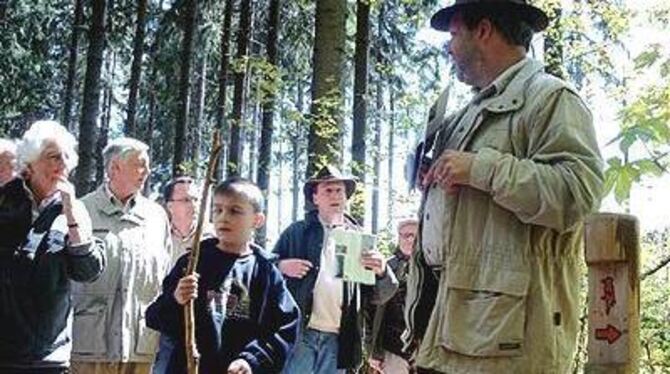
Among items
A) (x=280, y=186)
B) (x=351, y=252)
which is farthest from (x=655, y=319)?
(x=280, y=186)

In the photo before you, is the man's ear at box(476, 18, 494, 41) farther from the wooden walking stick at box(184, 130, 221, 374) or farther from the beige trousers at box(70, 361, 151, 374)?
the beige trousers at box(70, 361, 151, 374)

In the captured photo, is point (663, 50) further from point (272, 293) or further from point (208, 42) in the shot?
point (208, 42)

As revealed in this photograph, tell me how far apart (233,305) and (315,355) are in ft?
5.16

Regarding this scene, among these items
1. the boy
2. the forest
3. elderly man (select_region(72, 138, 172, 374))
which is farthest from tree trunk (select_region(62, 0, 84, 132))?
the boy

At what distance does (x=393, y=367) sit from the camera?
254 inches

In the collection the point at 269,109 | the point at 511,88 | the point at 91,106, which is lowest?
the point at 511,88

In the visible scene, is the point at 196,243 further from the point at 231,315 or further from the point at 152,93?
the point at 152,93

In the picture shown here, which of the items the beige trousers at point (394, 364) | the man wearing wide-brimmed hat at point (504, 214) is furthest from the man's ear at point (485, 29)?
the beige trousers at point (394, 364)

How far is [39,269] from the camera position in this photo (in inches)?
162

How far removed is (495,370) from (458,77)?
964 mm

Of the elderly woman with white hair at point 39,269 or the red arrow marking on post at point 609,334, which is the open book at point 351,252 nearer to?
the elderly woman with white hair at point 39,269

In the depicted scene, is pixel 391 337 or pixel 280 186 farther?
pixel 280 186

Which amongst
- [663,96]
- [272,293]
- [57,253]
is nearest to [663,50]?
[663,96]

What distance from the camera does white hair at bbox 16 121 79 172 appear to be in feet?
14.1
